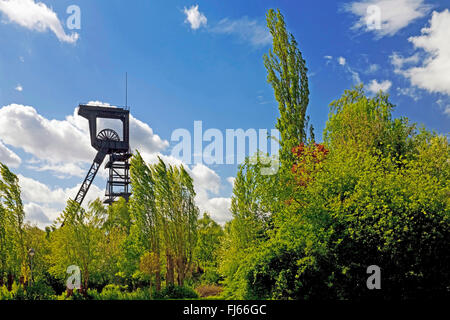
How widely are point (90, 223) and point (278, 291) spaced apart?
1812 cm

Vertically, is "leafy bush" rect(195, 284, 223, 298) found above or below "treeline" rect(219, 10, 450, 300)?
below

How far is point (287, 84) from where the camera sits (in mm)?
24578

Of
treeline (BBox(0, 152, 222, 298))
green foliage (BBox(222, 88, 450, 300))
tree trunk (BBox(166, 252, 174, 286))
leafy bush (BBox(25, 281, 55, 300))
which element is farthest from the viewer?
tree trunk (BBox(166, 252, 174, 286))

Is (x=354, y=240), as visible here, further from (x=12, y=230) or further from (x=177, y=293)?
(x=12, y=230)

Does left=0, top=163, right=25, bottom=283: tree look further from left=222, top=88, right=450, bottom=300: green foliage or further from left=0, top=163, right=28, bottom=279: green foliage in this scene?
Result: left=222, top=88, right=450, bottom=300: green foliage

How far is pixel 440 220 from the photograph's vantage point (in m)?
13.6

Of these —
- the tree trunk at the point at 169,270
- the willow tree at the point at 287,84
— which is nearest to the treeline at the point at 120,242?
the tree trunk at the point at 169,270

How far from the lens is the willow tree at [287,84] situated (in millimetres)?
23250

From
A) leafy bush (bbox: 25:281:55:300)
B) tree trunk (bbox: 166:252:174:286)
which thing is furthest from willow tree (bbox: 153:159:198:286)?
leafy bush (bbox: 25:281:55:300)

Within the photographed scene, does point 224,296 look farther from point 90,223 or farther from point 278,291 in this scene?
point 90,223

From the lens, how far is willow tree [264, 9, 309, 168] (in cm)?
2325

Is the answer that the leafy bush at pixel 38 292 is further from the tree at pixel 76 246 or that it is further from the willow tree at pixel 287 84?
the willow tree at pixel 287 84

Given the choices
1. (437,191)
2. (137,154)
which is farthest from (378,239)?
(137,154)

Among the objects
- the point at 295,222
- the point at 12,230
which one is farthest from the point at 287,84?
the point at 12,230
